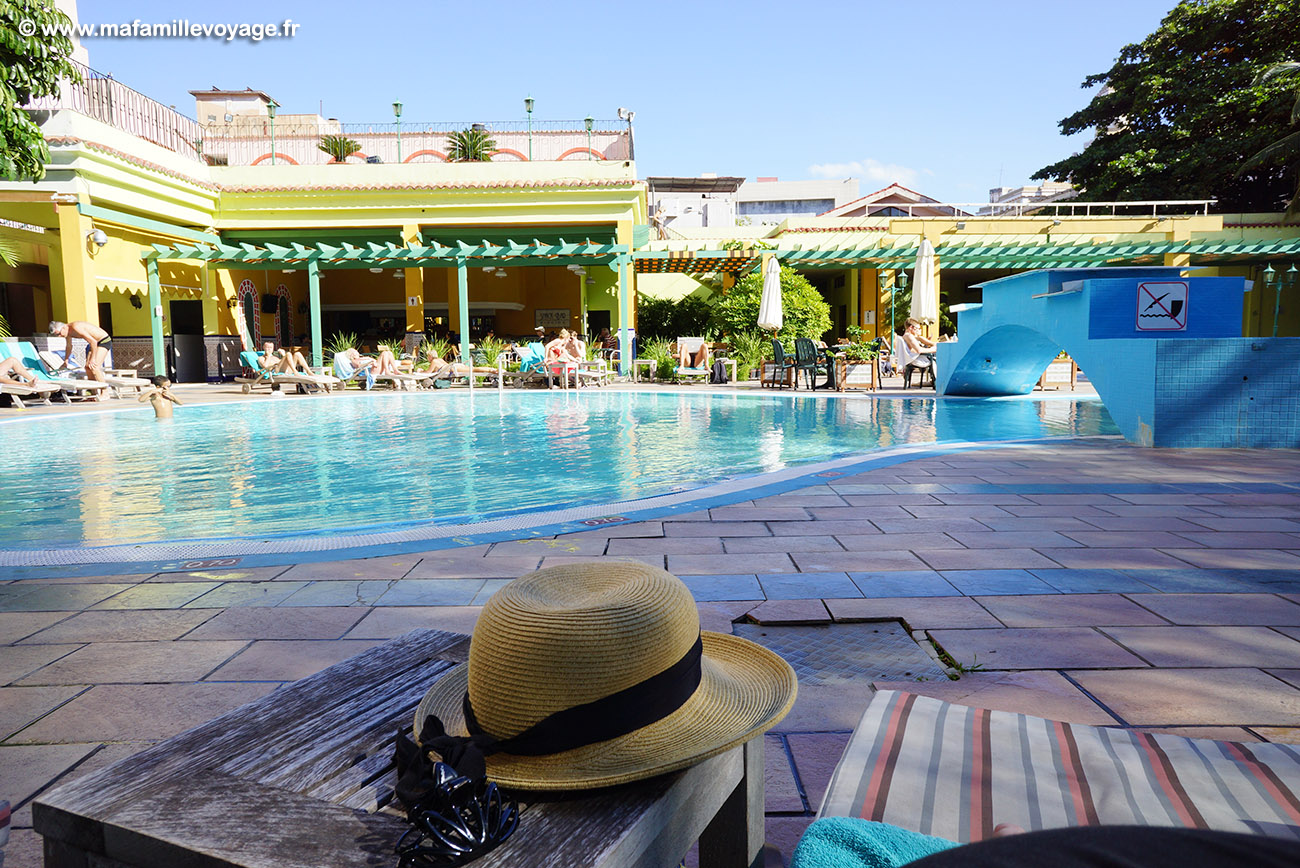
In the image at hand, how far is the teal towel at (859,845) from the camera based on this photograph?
1362mm

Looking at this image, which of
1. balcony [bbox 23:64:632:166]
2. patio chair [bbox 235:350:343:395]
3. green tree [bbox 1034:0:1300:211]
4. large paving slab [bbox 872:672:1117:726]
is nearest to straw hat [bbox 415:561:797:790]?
large paving slab [bbox 872:672:1117:726]

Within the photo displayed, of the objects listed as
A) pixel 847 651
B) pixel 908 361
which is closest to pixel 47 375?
pixel 908 361

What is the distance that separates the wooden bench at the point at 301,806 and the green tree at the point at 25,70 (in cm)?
817

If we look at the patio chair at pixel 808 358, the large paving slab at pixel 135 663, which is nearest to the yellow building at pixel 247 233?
the patio chair at pixel 808 358

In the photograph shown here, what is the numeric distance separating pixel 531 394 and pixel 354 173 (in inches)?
372

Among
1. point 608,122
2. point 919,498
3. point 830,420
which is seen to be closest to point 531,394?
point 830,420

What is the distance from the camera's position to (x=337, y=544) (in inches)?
168

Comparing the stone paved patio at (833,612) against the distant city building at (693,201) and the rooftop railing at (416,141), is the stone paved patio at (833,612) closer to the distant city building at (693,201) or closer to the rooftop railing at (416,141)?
the rooftop railing at (416,141)

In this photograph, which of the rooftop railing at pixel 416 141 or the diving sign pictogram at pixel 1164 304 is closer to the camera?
the diving sign pictogram at pixel 1164 304

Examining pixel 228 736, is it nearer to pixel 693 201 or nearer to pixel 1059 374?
pixel 1059 374

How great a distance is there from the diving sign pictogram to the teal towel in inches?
307

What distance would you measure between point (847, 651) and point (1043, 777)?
106cm

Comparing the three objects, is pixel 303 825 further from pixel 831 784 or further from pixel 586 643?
pixel 831 784

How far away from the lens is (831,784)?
5.44 feet
